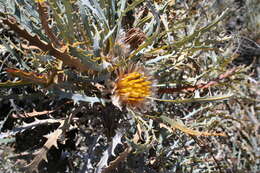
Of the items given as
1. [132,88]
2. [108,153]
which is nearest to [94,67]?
[132,88]

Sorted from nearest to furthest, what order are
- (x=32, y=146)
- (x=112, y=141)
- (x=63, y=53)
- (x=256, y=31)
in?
(x=63, y=53)
(x=112, y=141)
(x=32, y=146)
(x=256, y=31)

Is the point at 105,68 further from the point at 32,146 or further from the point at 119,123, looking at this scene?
the point at 32,146

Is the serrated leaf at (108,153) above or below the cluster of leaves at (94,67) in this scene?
below

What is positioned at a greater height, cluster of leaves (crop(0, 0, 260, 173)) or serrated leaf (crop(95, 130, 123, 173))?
cluster of leaves (crop(0, 0, 260, 173))

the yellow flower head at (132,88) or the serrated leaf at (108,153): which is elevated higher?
the yellow flower head at (132,88)

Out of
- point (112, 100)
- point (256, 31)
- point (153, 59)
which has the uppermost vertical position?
point (256, 31)

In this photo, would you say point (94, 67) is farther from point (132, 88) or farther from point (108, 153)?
point (108, 153)

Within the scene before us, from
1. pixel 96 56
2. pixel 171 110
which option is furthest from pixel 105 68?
pixel 171 110

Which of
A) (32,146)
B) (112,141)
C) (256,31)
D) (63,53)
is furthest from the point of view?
(256,31)
